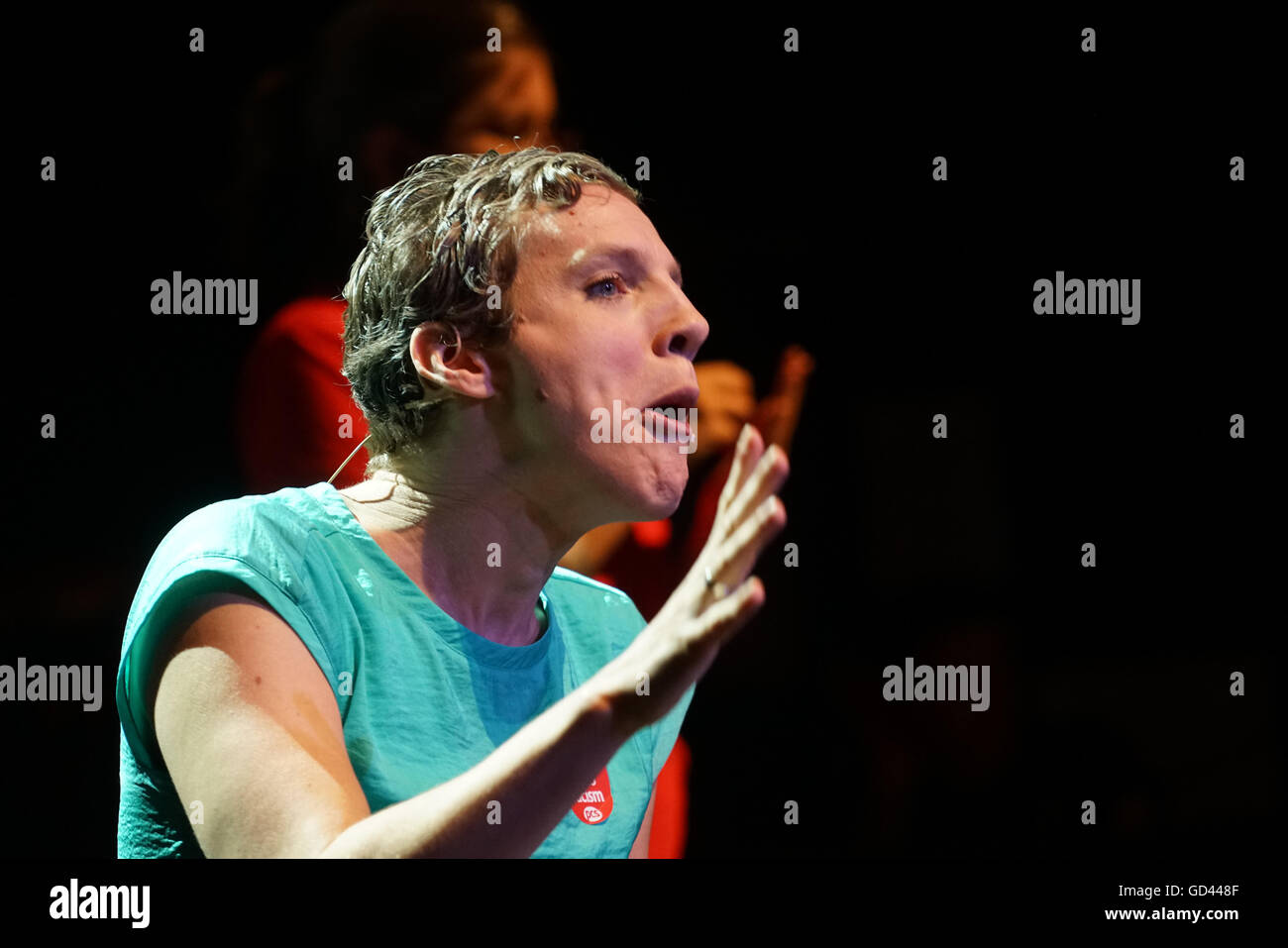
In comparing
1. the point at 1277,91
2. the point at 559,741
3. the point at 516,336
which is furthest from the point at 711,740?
the point at 1277,91

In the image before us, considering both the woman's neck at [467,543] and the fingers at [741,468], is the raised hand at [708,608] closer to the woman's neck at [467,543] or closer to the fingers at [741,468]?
the fingers at [741,468]

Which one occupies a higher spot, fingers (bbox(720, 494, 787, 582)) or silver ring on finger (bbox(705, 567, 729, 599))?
fingers (bbox(720, 494, 787, 582))

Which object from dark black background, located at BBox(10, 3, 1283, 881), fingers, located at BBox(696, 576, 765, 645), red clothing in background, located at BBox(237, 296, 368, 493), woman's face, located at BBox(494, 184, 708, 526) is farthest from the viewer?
dark black background, located at BBox(10, 3, 1283, 881)

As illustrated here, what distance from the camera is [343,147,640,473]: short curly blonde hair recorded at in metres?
1.45

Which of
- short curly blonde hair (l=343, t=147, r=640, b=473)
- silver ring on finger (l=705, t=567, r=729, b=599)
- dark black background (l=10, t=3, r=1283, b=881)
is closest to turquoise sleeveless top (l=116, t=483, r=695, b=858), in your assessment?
short curly blonde hair (l=343, t=147, r=640, b=473)

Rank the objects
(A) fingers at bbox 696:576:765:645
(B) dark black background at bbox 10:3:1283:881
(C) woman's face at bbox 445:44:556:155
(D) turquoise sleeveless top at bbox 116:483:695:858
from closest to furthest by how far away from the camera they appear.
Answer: (A) fingers at bbox 696:576:765:645, (D) turquoise sleeveless top at bbox 116:483:695:858, (C) woman's face at bbox 445:44:556:155, (B) dark black background at bbox 10:3:1283:881

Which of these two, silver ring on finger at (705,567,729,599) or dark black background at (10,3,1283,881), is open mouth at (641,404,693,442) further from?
dark black background at (10,3,1283,881)

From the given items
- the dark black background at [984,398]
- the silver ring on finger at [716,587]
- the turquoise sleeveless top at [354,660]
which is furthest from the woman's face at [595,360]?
the dark black background at [984,398]

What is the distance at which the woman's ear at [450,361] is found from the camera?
143 cm

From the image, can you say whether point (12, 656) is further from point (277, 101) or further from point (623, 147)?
point (623, 147)

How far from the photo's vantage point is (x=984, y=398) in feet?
7.16

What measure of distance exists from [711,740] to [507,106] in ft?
3.35

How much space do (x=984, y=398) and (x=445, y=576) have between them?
3.61 feet

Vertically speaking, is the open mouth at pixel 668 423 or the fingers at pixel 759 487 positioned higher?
the open mouth at pixel 668 423
